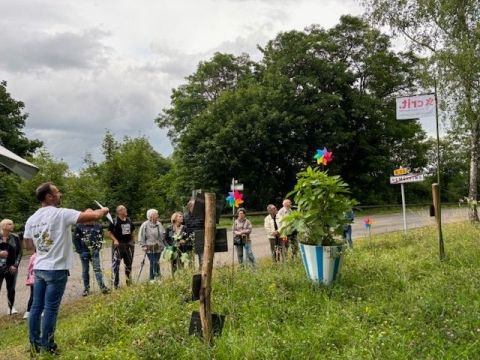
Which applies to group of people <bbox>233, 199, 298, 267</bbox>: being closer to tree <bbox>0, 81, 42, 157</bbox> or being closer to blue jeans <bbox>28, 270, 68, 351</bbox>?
blue jeans <bbox>28, 270, 68, 351</bbox>

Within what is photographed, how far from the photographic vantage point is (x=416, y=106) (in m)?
8.73

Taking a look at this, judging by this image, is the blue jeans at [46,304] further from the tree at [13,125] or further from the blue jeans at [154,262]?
the tree at [13,125]

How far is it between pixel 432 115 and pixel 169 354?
6931 mm

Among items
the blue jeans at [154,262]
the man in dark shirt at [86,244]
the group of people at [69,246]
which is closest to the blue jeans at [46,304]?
the group of people at [69,246]

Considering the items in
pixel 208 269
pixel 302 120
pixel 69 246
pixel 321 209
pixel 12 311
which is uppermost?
pixel 302 120

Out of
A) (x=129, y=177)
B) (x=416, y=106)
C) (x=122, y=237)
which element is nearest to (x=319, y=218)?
(x=416, y=106)

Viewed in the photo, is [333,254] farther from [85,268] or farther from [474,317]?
[85,268]

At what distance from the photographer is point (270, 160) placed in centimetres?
3189

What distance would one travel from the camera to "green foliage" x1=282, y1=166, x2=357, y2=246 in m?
6.14

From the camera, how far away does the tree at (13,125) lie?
94.6 feet

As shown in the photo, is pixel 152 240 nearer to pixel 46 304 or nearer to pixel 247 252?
pixel 247 252

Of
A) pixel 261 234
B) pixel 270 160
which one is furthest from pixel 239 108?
pixel 261 234

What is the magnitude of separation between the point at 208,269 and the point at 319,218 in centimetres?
250

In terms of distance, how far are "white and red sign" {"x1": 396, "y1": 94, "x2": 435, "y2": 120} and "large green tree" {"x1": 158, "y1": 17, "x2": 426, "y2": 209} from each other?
20.5 metres
